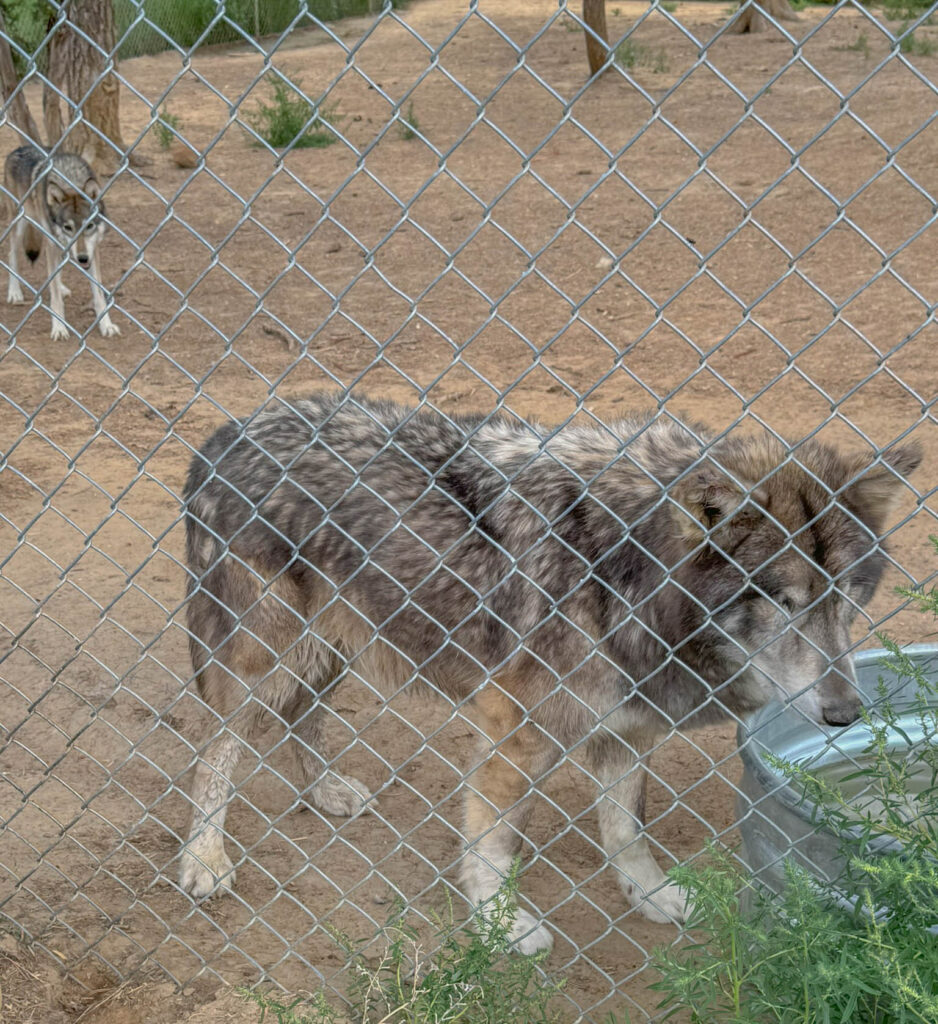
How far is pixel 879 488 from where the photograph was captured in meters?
2.86

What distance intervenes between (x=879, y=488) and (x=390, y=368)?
4.94 meters

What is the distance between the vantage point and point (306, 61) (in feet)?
57.1

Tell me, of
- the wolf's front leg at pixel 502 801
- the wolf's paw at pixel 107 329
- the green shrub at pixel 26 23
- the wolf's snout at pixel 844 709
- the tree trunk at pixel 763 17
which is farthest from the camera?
the tree trunk at pixel 763 17

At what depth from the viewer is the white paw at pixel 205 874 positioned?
3.56m

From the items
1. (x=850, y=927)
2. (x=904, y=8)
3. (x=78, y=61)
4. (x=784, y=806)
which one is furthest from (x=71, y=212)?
(x=904, y=8)

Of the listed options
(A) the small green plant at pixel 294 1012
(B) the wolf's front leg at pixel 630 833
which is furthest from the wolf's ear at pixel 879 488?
(A) the small green plant at pixel 294 1012

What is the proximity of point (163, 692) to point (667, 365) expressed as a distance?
4.07 metres

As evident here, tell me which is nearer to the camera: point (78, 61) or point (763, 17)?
point (78, 61)

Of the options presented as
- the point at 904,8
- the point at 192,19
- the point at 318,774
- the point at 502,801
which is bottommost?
the point at 192,19

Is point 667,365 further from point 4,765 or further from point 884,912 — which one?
point 884,912

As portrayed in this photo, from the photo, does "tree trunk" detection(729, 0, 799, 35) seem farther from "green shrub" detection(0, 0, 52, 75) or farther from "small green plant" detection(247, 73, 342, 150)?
"green shrub" detection(0, 0, 52, 75)

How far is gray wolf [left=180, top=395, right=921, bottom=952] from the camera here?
2834 mm

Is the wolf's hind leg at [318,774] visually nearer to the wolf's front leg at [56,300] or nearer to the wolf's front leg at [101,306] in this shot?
the wolf's front leg at [56,300]

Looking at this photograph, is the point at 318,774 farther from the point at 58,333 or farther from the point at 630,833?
the point at 58,333
